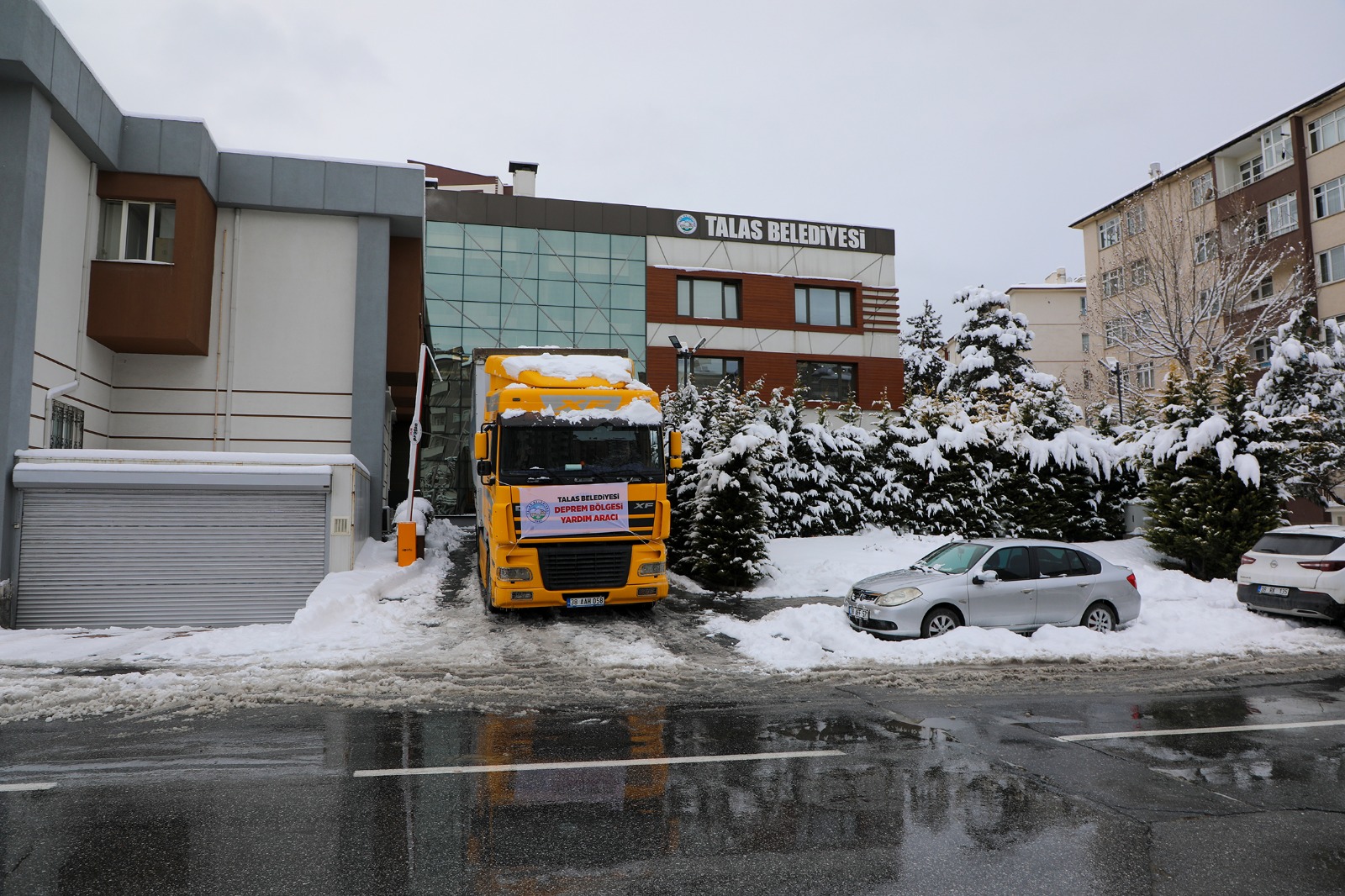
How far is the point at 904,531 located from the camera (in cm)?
2131

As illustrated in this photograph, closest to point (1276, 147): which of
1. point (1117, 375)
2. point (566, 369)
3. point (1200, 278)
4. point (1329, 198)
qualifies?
point (1329, 198)

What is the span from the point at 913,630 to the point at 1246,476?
1086 centimetres

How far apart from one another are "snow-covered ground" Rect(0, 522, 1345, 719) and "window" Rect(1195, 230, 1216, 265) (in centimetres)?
2179

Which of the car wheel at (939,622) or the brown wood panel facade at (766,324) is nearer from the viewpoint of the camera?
the car wheel at (939,622)

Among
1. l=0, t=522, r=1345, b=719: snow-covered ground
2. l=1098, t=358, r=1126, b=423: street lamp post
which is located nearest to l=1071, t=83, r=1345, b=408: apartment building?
l=1098, t=358, r=1126, b=423: street lamp post

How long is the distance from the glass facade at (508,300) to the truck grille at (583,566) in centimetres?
2234

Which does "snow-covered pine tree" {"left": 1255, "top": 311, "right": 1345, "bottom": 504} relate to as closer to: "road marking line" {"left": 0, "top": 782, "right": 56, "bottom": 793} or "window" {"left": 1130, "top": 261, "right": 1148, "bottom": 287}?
"window" {"left": 1130, "top": 261, "right": 1148, "bottom": 287}

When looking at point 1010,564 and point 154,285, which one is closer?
point 1010,564

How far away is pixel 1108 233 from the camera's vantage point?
42312 millimetres

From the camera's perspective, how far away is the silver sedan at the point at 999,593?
11141mm

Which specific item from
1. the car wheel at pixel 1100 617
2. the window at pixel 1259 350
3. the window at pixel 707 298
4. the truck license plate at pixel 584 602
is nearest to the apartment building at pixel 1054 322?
the window at pixel 1259 350

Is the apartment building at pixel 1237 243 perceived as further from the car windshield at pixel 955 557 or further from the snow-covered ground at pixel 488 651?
the car windshield at pixel 955 557

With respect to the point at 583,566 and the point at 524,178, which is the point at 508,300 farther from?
the point at 583,566

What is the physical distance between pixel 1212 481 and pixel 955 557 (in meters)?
9.45
